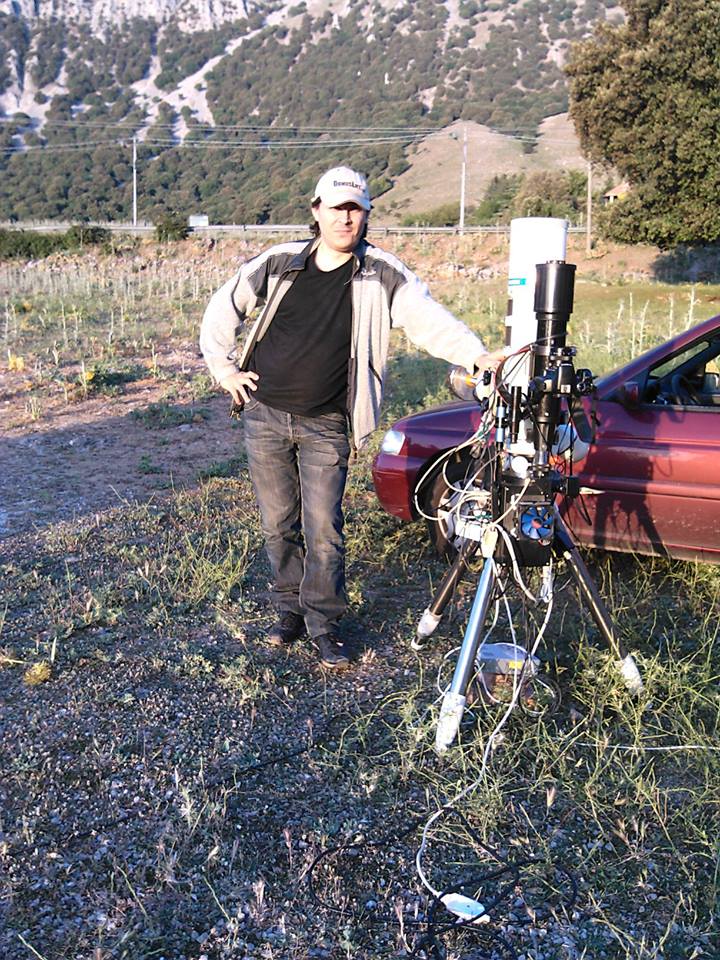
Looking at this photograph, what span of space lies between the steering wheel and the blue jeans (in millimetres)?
2036

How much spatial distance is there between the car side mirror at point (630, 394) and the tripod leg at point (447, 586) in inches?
61.4

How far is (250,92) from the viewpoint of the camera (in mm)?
87938

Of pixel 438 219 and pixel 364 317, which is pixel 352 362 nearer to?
pixel 364 317

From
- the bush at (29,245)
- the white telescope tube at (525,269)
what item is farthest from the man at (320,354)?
the bush at (29,245)

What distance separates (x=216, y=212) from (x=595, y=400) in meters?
51.9

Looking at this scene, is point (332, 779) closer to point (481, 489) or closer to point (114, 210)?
point (481, 489)

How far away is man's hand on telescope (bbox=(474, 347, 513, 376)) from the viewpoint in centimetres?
303

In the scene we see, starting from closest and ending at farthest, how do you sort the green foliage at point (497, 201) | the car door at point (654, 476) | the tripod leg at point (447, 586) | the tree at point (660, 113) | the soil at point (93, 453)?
the tripod leg at point (447, 586) → the car door at point (654, 476) → the soil at point (93, 453) → the tree at point (660, 113) → the green foliage at point (497, 201)

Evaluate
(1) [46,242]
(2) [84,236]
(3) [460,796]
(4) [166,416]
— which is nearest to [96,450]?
(4) [166,416]

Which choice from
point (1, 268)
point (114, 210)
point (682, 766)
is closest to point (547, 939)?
point (682, 766)

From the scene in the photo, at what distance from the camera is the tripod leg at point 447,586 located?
10.7ft

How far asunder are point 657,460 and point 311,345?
1938 mm

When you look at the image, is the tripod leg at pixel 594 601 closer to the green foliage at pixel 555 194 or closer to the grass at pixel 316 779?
the grass at pixel 316 779

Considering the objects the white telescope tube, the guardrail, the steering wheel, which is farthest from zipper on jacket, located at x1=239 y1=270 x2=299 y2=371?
the guardrail
